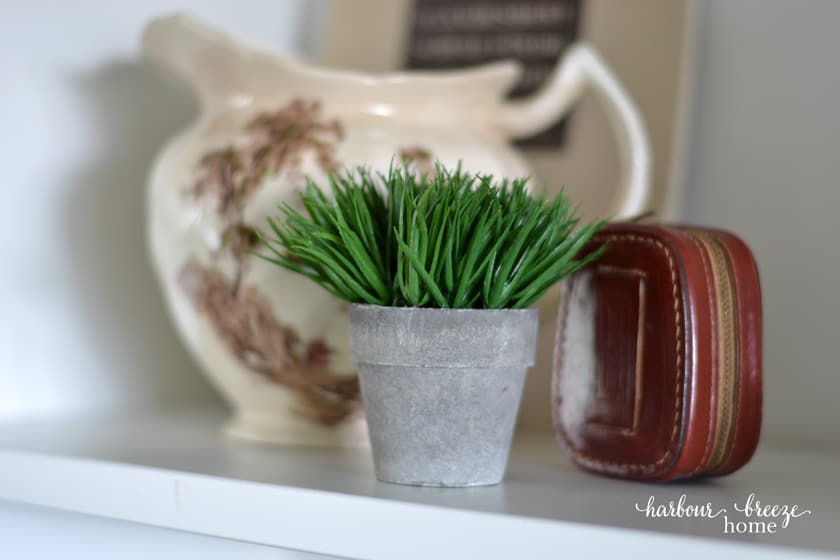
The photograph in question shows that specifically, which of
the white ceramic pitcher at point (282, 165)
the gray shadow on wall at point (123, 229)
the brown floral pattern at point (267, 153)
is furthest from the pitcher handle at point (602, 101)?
the gray shadow on wall at point (123, 229)

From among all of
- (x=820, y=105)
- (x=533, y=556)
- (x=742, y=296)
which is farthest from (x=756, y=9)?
(x=533, y=556)

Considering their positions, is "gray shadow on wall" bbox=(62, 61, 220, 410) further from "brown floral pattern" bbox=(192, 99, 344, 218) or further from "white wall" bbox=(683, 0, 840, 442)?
"white wall" bbox=(683, 0, 840, 442)

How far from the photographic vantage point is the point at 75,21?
24.4 inches

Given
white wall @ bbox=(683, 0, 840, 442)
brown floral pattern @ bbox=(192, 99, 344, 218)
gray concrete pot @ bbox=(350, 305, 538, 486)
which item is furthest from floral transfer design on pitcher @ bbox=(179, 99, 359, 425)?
white wall @ bbox=(683, 0, 840, 442)

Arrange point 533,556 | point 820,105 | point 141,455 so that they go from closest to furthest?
point 533,556
point 141,455
point 820,105

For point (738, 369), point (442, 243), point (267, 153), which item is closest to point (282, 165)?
point (267, 153)

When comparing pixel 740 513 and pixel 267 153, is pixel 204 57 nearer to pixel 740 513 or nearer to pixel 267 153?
pixel 267 153

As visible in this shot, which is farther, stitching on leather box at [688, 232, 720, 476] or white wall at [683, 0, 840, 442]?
white wall at [683, 0, 840, 442]

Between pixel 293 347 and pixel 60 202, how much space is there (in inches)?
7.9

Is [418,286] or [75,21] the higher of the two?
[75,21]

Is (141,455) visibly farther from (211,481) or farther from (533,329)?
(533,329)

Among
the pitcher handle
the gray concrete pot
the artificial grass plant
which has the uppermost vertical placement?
the pitcher handle

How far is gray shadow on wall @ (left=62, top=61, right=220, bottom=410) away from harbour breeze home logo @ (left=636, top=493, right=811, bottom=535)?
0.39 metres

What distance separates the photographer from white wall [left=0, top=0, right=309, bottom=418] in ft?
1.93
